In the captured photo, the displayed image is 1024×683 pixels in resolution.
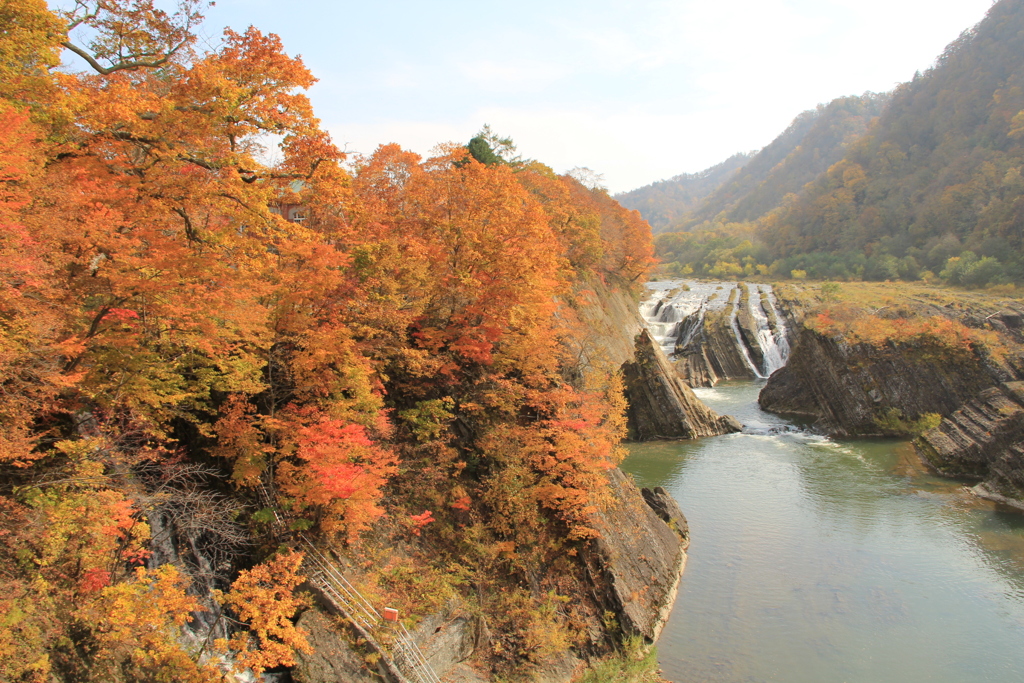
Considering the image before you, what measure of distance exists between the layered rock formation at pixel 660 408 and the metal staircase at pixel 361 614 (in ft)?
85.0

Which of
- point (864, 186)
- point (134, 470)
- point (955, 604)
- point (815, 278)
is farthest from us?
point (864, 186)

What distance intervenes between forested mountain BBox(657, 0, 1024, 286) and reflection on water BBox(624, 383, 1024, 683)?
44861 millimetres

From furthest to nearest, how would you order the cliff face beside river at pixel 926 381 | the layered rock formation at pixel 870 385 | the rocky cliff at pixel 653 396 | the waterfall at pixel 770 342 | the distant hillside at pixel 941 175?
the distant hillside at pixel 941 175, the waterfall at pixel 770 342, the rocky cliff at pixel 653 396, the layered rock formation at pixel 870 385, the cliff face beside river at pixel 926 381

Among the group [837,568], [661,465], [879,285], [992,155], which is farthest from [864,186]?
[837,568]

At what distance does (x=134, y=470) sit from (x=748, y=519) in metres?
22.3

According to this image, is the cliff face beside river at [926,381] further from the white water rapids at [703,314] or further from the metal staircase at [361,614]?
the metal staircase at [361,614]

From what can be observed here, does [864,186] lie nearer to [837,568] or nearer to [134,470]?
[837,568]

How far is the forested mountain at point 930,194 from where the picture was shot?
65000 mm

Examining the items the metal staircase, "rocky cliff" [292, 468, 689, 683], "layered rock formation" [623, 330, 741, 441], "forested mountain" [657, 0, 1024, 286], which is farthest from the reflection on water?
"forested mountain" [657, 0, 1024, 286]

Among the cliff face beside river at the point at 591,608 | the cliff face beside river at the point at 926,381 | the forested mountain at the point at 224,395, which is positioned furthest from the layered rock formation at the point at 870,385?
the forested mountain at the point at 224,395

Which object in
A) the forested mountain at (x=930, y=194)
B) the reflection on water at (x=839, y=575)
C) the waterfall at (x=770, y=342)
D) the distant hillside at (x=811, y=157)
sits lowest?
the reflection on water at (x=839, y=575)

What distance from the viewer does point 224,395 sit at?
14570 mm

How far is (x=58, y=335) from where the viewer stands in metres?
10.8

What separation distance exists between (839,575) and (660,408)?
1682 centimetres
